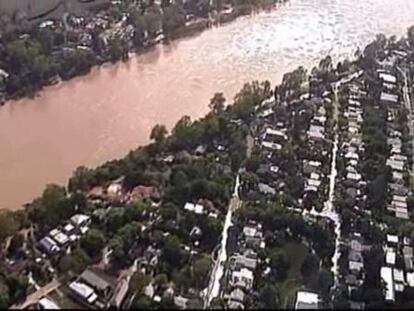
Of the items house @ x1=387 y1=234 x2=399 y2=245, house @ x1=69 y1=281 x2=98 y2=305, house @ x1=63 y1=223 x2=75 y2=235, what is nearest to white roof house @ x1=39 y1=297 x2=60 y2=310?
house @ x1=69 y1=281 x2=98 y2=305

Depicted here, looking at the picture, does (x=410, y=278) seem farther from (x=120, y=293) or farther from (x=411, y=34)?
(x=411, y=34)

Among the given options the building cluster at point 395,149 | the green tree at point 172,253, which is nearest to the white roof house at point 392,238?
the building cluster at point 395,149

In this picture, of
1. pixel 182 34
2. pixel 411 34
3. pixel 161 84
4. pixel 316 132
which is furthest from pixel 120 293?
pixel 411 34

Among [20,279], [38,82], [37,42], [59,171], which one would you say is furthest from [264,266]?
[37,42]

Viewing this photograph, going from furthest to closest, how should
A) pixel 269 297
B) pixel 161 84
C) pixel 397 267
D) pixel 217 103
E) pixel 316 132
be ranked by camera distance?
pixel 161 84 → pixel 217 103 → pixel 316 132 → pixel 397 267 → pixel 269 297

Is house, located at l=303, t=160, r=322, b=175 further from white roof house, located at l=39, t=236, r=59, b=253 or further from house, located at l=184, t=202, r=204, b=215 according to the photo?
white roof house, located at l=39, t=236, r=59, b=253
